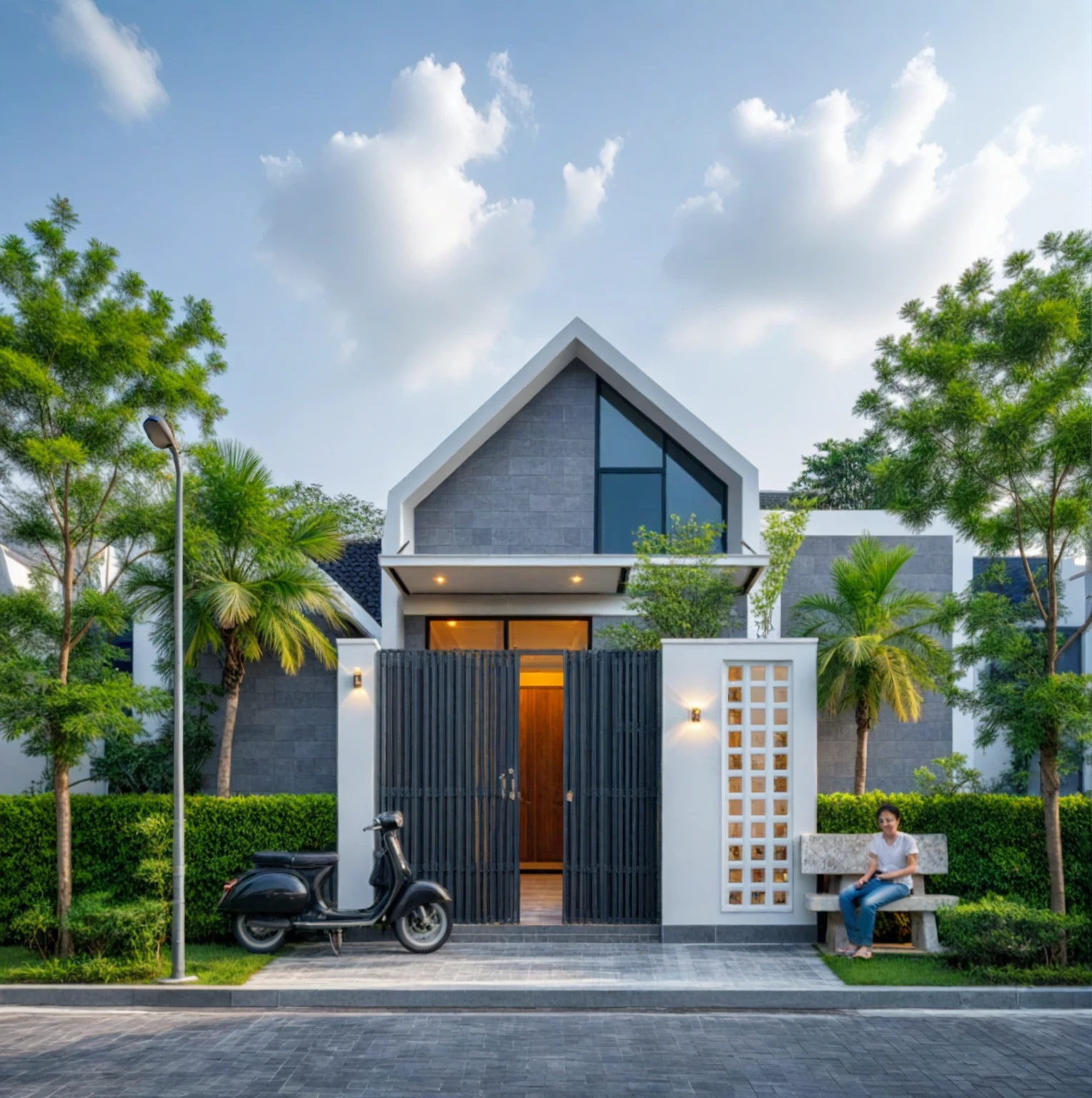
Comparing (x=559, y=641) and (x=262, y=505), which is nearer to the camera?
(x=262, y=505)

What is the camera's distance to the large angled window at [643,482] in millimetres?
13617

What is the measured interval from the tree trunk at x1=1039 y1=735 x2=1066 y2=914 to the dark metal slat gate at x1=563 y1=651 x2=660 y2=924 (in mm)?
3466

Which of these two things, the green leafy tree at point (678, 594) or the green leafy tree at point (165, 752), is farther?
the green leafy tree at point (165, 752)

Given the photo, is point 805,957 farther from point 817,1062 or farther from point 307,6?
point 307,6

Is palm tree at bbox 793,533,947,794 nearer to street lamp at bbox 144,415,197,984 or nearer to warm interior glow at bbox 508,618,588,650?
warm interior glow at bbox 508,618,588,650

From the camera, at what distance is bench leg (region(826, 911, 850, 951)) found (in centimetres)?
840

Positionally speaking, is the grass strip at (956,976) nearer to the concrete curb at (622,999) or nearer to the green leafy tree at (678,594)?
the concrete curb at (622,999)

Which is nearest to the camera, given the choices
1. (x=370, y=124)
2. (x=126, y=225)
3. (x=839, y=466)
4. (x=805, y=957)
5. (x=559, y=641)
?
(x=805, y=957)

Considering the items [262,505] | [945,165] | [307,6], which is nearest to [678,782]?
[262,505]

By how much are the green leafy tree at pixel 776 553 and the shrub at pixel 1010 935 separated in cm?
462

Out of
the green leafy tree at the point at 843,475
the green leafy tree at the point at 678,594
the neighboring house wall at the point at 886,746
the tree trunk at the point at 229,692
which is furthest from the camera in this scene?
the green leafy tree at the point at 843,475

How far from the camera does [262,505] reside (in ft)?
34.8

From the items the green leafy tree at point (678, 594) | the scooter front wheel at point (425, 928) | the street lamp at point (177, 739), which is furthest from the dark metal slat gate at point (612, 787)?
the street lamp at point (177, 739)

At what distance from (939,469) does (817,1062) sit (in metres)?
5.31
